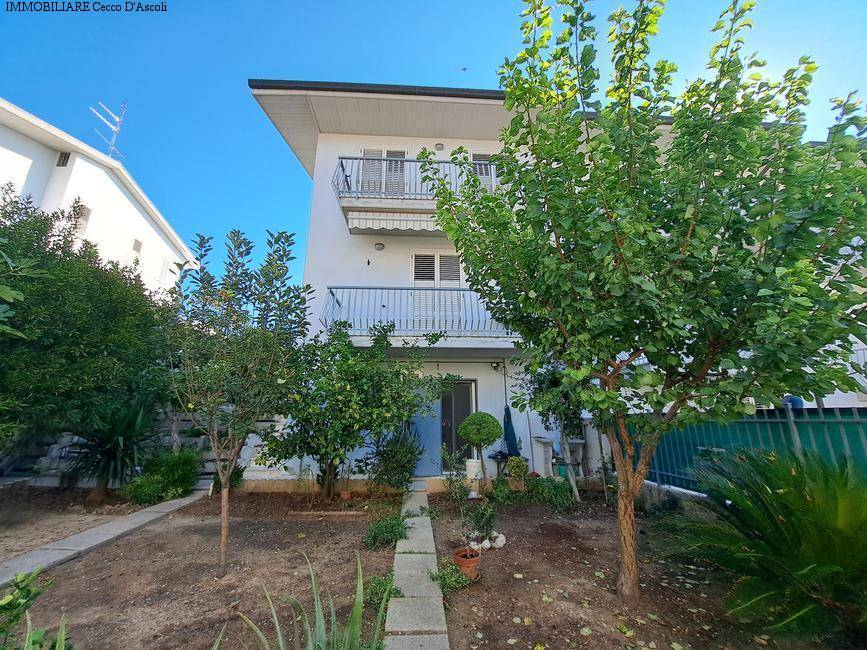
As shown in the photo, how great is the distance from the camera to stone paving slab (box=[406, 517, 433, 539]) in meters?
5.14

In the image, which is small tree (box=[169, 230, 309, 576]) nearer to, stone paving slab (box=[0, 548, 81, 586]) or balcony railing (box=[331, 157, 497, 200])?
stone paving slab (box=[0, 548, 81, 586])

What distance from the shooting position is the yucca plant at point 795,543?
2.41 metres

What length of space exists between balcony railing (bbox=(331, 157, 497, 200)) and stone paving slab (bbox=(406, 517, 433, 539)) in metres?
7.64

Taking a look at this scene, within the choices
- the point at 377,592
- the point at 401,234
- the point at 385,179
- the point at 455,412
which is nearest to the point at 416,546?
the point at 377,592

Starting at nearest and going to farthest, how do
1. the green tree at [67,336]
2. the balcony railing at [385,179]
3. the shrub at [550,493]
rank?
the green tree at [67,336], the shrub at [550,493], the balcony railing at [385,179]

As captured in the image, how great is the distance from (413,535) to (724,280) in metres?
5.03

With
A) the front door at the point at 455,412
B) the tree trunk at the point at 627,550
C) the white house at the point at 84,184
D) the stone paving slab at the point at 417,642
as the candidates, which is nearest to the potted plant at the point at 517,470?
the front door at the point at 455,412

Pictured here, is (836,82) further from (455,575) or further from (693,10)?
(455,575)

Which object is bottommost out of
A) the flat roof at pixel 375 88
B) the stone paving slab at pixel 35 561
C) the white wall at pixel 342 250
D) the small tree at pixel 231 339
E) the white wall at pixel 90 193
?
the stone paving slab at pixel 35 561

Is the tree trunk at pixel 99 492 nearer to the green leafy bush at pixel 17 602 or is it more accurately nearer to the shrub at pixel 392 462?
the shrub at pixel 392 462

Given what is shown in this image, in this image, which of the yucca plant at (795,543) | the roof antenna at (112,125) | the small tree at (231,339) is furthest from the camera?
the roof antenna at (112,125)

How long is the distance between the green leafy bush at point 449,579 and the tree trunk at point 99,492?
7.81 metres

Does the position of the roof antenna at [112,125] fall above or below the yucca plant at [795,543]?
above

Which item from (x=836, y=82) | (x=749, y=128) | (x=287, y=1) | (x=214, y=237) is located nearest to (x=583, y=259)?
(x=749, y=128)
